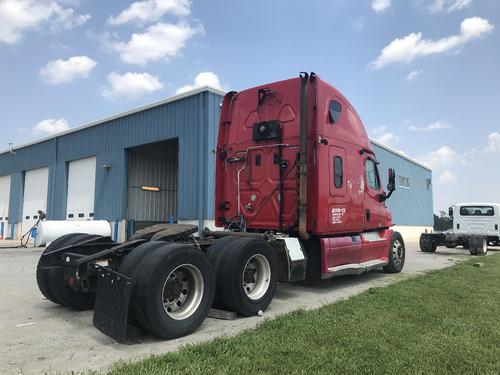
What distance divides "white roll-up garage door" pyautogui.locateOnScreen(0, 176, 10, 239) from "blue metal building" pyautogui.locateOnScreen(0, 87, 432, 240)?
0.08 metres

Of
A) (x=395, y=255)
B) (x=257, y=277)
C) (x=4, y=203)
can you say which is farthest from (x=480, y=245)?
(x=4, y=203)

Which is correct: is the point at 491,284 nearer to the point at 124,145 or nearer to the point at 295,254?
the point at 295,254

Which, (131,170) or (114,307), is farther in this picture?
(131,170)

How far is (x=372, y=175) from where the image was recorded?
924 cm

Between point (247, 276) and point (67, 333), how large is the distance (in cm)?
236

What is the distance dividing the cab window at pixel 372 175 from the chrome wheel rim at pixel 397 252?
172 cm

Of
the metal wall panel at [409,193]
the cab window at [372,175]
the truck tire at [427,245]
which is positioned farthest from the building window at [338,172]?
the metal wall panel at [409,193]

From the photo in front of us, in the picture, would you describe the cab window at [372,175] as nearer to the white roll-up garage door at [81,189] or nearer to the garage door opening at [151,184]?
the garage door opening at [151,184]

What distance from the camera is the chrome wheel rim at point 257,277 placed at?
594 centimetres

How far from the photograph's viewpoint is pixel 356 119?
8.78m

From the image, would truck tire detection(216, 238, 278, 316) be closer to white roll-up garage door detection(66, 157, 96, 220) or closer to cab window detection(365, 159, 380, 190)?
cab window detection(365, 159, 380, 190)

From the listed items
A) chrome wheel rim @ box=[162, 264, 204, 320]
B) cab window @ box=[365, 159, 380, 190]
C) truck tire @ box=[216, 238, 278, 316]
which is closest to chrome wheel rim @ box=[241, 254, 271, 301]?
truck tire @ box=[216, 238, 278, 316]

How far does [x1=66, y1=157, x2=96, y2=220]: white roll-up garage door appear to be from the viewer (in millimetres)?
23531

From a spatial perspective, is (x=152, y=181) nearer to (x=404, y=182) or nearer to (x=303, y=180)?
(x=303, y=180)
